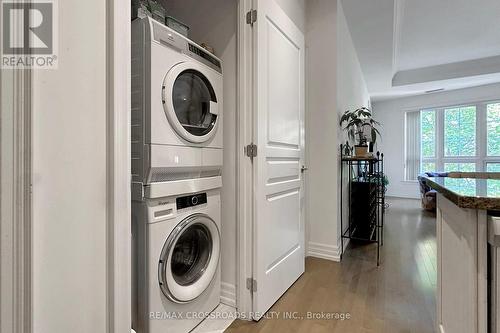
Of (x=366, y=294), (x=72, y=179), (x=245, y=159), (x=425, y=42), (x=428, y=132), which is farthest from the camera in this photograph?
(x=428, y=132)

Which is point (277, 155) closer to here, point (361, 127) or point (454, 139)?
point (361, 127)

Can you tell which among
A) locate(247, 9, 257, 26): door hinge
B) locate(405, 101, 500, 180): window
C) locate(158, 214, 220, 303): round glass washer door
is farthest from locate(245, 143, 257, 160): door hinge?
locate(405, 101, 500, 180): window

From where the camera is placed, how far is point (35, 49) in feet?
2.09

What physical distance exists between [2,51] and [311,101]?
2531 mm

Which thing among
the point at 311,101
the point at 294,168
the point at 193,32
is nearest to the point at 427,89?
the point at 311,101

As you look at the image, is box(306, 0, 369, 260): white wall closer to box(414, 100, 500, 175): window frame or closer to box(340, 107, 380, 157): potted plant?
box(340, 107, 380, 157): potted plant

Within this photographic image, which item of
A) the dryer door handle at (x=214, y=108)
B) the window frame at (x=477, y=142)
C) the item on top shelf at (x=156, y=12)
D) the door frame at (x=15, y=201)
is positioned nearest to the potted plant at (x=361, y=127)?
the dryer door handle at (x=214, y=108)

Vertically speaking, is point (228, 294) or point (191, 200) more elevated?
point (191, 200)

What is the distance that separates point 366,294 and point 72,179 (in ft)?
Answer: 6.65

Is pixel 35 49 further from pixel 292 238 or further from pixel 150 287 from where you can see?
pixel 292 238

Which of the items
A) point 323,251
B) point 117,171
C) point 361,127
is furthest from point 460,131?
point 117,171

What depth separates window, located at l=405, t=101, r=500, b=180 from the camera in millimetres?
5793

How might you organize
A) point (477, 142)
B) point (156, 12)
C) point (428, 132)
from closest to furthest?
point (156, 12) → point (477, 142) → point (428, 132)

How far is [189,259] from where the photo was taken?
164 cm
